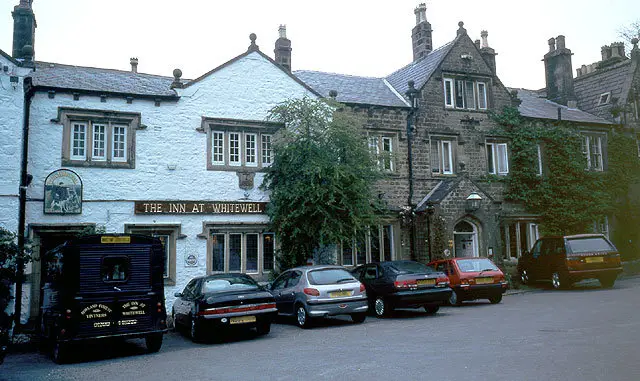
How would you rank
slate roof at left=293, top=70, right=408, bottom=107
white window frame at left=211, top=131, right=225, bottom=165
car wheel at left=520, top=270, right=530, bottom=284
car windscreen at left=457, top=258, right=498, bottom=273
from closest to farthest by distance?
car windscreen at left=457, top=258, right=498, bottom=273
white window frame at left=211, top=131, right=225, bottom=165
car wheel at left=520, top=270, right=530, bottom=284
slate roof at left=293, top=70, right=408, bottom=107

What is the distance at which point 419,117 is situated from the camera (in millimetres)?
23266

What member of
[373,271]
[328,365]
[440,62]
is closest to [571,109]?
[440,62]

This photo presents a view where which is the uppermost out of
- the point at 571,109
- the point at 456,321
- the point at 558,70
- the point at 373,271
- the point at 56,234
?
the point at 558,70

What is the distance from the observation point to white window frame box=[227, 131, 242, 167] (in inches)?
757

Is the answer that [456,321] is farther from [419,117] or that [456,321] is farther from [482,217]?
[419,117]

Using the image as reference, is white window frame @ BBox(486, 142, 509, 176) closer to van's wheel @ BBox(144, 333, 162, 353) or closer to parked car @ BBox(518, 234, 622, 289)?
parked car @ BBox(518, 234, 622, 289)

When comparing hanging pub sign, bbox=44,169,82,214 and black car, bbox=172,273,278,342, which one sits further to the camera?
hanging pub sign, bbox=44,169,82,214

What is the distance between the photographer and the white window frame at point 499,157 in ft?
81.9

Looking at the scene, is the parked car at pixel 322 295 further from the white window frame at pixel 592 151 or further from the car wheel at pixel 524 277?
the white window frame at pixel 592 151

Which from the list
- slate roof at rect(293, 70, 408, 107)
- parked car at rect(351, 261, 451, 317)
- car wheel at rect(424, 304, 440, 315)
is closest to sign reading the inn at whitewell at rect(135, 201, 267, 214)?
parked car at rect(351, 261, 451, 317)

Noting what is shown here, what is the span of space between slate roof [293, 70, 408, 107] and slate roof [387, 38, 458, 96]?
0.54 metres

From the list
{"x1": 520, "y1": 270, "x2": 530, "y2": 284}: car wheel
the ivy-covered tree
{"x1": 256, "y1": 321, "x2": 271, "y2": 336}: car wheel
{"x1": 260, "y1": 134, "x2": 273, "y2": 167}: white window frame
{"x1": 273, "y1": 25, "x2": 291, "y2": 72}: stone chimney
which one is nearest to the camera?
{"x1": 256, "y1": 321, "x2": 271, "y2": 336}: car wheel

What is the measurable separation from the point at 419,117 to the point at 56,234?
48.8 ft

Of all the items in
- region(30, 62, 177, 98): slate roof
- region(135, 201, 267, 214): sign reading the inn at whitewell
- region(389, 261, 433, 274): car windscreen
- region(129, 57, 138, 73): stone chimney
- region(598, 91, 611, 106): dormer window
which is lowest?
region(389, 261, 433, 274): car windscreen
